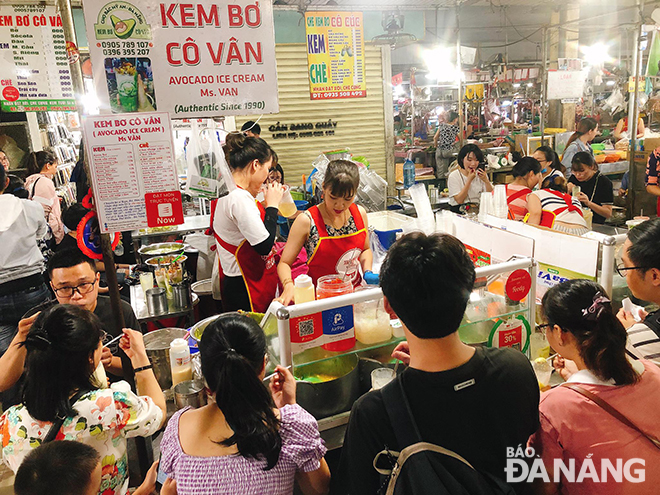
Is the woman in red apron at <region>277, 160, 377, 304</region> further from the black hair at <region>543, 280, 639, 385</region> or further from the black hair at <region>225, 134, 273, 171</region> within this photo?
the black hair at <region>543, 280, 639, 385</region>

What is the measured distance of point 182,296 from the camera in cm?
372

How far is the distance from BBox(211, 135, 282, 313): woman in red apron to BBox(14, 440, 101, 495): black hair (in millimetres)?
1762

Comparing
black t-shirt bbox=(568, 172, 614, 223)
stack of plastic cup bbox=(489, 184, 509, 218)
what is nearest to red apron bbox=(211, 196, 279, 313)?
stack of plastic cup bbox=(489, 184, 509, 218)

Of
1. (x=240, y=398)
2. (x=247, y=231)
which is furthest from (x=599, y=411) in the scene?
(x=247, y=231)

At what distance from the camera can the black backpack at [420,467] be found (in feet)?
3.78

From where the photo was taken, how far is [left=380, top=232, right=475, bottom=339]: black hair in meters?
1.24

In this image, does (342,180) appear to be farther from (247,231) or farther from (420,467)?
(420,467)

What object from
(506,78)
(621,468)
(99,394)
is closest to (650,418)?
(621,468)

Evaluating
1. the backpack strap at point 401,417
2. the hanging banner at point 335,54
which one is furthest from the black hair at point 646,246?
the hanging banner at point 335,54

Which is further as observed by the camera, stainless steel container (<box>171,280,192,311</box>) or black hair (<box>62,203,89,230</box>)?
black hair (<box>62,203,89,230</box>)

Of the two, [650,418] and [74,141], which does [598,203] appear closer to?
[650,418]

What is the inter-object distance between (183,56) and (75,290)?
52.4 inches

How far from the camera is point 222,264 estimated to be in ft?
11.3

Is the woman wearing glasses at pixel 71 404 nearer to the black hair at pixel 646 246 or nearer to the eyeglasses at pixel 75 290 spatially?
the eyeglasses at pixel 75 290
